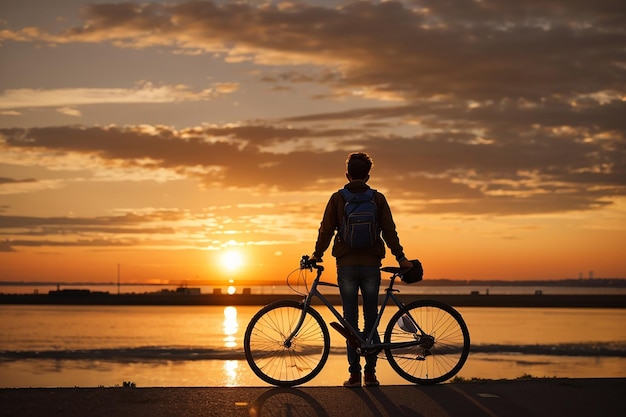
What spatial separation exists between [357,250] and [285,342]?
47.8 inches

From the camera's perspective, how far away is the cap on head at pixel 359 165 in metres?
8.73

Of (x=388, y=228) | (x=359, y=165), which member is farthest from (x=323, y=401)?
(x=359, y=165)

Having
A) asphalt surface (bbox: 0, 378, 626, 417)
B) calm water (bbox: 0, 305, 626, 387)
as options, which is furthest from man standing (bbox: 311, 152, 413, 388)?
calm water (bbox: 0, 305, 626, 387)

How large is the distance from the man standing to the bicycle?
14 cm

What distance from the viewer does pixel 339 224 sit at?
8.67m

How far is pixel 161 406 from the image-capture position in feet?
24.8

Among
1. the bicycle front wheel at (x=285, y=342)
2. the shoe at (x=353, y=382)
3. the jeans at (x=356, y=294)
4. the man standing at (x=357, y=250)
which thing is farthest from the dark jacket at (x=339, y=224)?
the shoe at (x=353, y=382)

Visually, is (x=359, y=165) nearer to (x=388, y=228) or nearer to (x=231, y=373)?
(x=388, y=228)

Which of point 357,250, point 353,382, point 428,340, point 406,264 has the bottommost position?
point 353,382

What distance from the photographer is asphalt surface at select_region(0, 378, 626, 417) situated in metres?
7.38

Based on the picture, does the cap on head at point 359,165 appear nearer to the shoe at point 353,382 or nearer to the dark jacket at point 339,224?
the dark jacket at point 339,224

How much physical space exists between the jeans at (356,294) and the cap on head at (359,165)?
98cm

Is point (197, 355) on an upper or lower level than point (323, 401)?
lower

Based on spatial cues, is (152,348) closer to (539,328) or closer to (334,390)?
(539,328)
